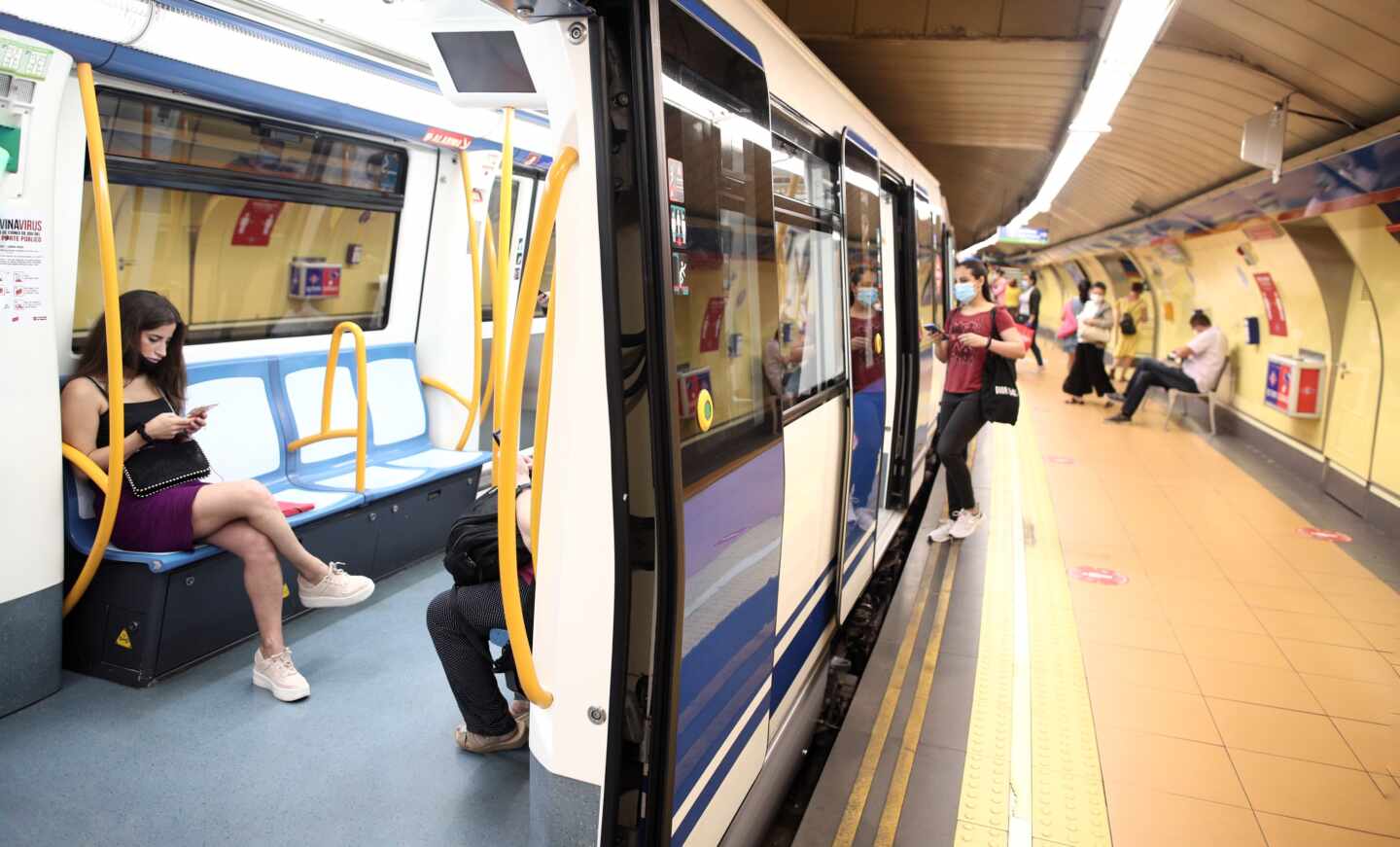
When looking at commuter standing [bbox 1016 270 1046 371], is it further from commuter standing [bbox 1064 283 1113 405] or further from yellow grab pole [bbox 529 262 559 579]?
yellow grab pole [bbox 529 262 559 579]

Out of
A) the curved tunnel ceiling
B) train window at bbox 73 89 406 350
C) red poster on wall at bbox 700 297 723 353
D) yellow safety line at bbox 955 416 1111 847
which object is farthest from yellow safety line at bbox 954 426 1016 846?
train window at bbox 73 89 406 350

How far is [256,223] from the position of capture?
18.7 ft

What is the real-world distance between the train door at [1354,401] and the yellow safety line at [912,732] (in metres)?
4.11

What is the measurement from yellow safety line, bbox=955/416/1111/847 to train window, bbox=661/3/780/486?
1668 mm

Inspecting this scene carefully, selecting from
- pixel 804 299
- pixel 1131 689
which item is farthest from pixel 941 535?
pixel 804 299

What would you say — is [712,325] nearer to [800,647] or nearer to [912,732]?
[800,647]

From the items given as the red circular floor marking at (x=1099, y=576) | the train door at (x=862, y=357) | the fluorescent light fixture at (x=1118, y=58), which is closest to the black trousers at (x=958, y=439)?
the red circular floor marking at (x=1099, y=576)

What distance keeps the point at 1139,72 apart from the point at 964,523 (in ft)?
11.4

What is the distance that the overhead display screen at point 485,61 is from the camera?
2268 millimetres

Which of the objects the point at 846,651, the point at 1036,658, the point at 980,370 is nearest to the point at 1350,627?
the point at 1036,658

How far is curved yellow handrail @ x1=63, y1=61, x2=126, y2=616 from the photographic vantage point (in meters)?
3.12

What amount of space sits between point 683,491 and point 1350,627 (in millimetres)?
4781

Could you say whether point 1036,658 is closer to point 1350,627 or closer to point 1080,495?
point 1350,627

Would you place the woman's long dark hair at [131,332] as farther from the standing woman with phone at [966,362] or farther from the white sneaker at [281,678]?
the standing woman with phone at [966,362]
